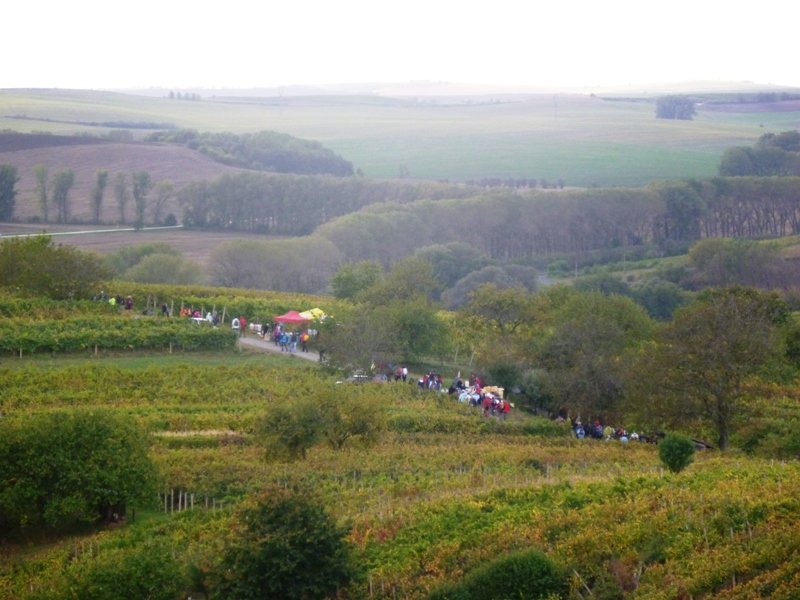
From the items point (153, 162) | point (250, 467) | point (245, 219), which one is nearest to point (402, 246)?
point (245, 219)

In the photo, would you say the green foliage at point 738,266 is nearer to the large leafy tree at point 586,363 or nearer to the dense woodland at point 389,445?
the dense woodland at point 389,445

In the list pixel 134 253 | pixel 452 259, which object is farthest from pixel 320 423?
pixel 452 259

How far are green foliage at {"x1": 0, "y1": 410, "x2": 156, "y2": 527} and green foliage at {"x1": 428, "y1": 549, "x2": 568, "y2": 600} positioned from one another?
11137 millimetres

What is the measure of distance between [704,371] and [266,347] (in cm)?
2147

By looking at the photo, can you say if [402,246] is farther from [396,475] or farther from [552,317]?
[396,475]

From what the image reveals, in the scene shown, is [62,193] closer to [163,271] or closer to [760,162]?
[163,271]

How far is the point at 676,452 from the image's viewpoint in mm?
27578

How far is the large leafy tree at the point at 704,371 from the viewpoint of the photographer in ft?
124

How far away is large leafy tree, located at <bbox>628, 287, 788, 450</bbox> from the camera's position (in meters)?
37.7

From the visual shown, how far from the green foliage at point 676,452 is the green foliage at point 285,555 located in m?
9.93

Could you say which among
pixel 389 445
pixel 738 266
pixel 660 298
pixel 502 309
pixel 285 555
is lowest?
pixel 660 298

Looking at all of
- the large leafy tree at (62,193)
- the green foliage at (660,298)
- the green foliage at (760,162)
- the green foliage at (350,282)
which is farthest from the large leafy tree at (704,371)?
the green foliage at (760,162)

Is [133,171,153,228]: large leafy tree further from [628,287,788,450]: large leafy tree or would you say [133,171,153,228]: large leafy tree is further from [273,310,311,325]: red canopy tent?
[628,287,788,450]: large leafy tree

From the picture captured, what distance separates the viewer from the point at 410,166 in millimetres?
166375
